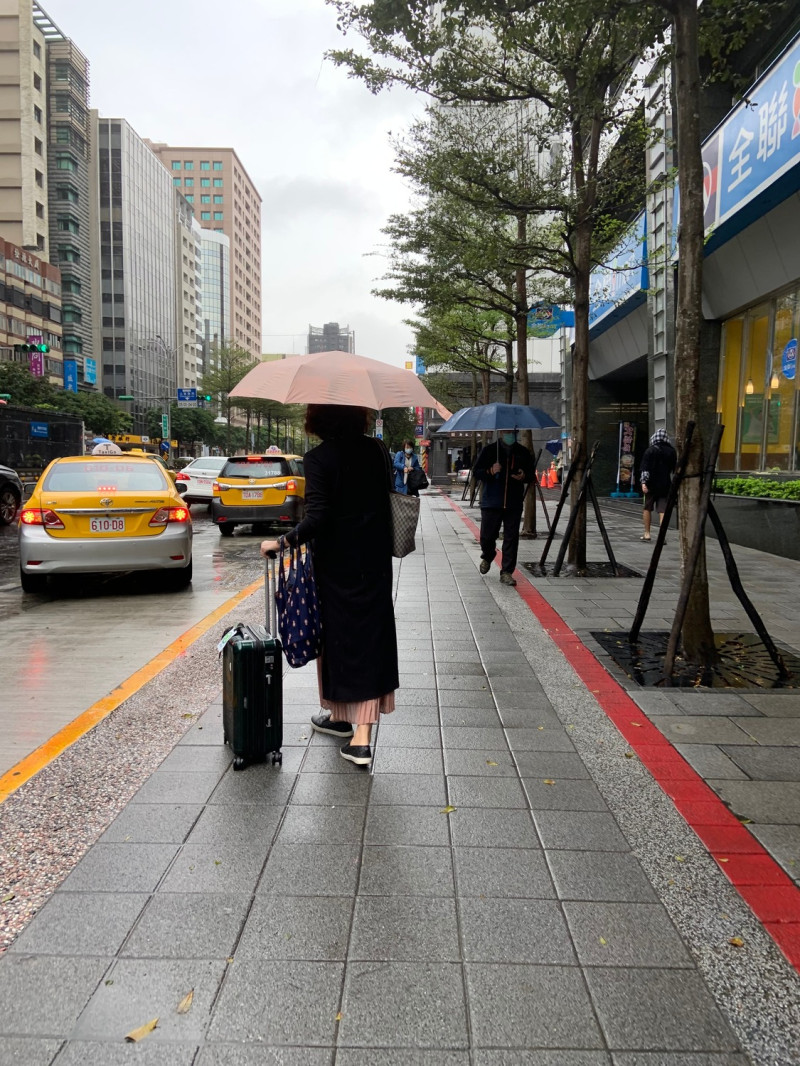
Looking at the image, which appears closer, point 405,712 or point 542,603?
point 405,712

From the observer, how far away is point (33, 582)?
9.14 meters

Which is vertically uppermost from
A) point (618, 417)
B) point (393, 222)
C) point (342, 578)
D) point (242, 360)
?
point (242, 360)

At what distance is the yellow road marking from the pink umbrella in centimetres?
205

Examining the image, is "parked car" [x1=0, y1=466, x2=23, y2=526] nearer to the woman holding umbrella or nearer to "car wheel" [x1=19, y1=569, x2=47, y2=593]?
"car wheel" [x1=19, y1=569, x2=47, y2=593]

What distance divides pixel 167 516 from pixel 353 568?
5.55 metres

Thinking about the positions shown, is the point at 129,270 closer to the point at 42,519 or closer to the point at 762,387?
the point at 762,387

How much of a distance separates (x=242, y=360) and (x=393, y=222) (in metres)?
61.2

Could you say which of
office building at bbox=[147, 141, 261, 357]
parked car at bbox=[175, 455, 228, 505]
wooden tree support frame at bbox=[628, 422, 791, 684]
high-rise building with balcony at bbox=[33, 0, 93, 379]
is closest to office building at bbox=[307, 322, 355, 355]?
office building at bbox=[147, 141, 261, 357]

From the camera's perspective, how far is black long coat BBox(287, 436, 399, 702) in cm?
383

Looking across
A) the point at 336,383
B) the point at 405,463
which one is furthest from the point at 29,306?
the point at 336,383

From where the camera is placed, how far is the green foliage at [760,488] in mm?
11508

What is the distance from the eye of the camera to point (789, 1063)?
2.01 metres

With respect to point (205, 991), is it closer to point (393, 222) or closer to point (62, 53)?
point (393, 222)

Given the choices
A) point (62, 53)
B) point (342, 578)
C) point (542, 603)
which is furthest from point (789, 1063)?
point (62, 53)
